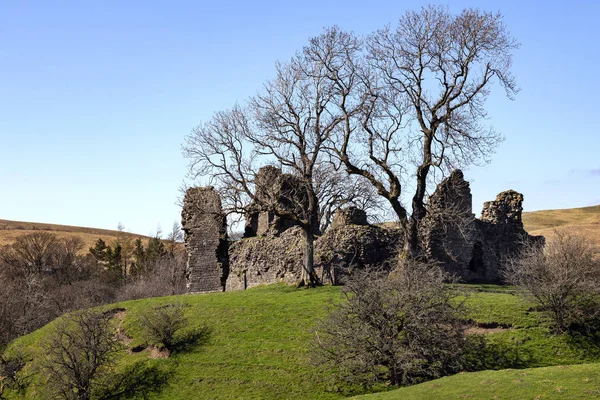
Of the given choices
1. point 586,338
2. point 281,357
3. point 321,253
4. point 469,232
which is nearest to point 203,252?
point 321,253

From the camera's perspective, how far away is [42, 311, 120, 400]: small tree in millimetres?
25562

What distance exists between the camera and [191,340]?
93.4 ft

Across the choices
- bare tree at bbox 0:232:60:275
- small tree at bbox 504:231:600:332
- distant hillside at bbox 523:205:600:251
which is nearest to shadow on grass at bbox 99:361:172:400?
small tree at bbox 504:231:600:332

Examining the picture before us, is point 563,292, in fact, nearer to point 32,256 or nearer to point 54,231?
point 32,256

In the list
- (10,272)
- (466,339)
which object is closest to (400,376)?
(466,339)

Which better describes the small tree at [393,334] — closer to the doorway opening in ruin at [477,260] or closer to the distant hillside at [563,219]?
the doorway opening in ruin at [477,260]

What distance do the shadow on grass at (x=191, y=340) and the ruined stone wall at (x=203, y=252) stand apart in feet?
43.5

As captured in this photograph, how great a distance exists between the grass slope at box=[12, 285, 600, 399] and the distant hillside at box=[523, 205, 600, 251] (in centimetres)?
7106

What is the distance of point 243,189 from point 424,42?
12111mm

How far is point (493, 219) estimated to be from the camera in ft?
134

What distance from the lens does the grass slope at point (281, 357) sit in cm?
2005

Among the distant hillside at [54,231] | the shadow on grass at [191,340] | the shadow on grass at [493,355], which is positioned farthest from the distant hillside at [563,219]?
the shadow on grass at [191,340]

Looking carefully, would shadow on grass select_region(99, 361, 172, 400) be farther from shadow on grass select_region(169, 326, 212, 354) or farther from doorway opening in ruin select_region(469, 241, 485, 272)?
doorway opening in ruin select_region(469, 241, 485, 272)

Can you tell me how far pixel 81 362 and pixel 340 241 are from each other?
14.5 metres
